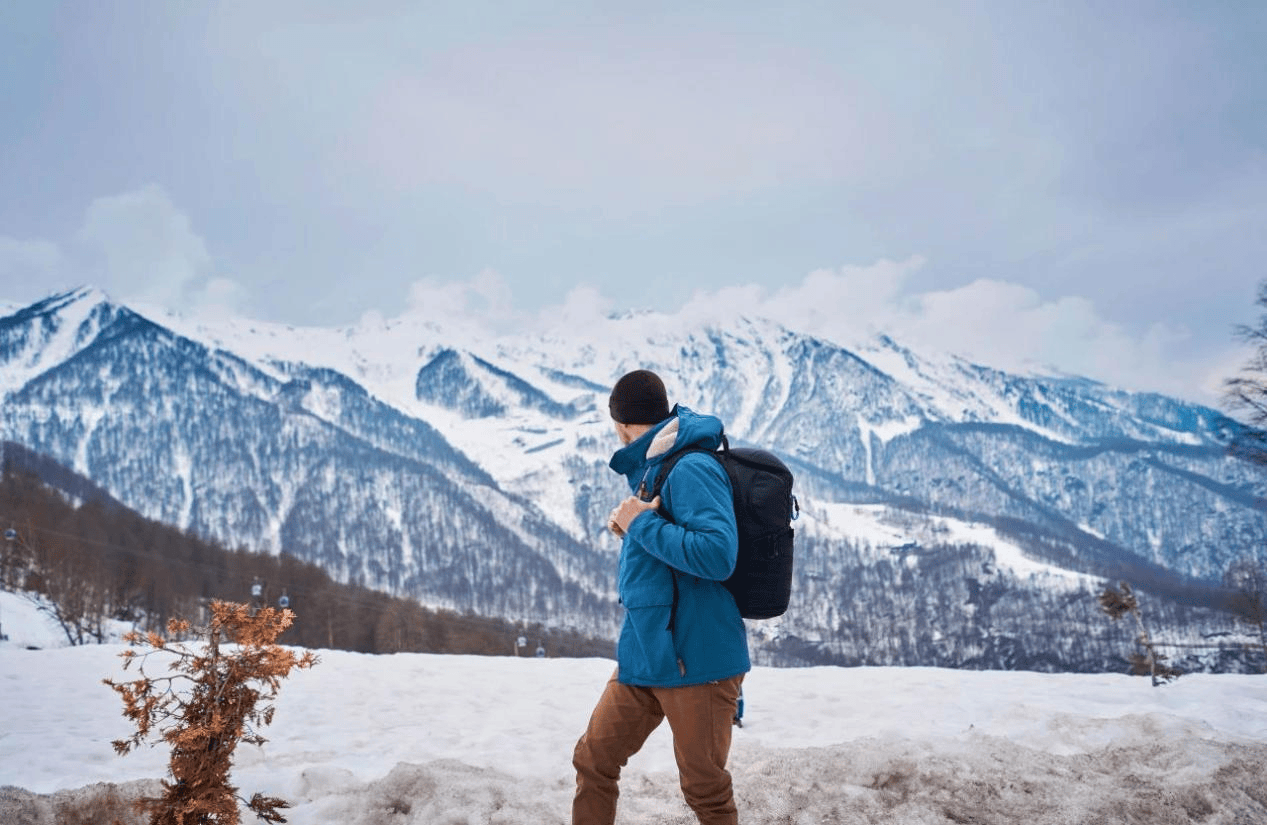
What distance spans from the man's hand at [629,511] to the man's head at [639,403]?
0.38m

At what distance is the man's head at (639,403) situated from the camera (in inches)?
143

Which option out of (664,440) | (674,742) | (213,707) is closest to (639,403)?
(664,440)

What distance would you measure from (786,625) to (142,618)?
132m

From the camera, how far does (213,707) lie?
4020 mm

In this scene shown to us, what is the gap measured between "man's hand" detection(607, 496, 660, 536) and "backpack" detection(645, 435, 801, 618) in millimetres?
93

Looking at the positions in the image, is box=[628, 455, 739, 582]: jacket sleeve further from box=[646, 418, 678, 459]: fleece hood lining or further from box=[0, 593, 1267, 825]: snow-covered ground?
box=[0, 593, 1267, 825]: snow-covered ground

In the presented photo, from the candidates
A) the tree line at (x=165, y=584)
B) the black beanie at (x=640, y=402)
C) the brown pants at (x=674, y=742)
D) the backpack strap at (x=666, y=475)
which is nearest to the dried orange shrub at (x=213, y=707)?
the brown pants at (x=674, y=742)

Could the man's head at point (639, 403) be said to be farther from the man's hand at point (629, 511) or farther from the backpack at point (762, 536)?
the man's hand at point (629, 511)

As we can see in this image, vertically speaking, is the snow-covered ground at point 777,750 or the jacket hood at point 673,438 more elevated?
the jacket hood at point 673,438

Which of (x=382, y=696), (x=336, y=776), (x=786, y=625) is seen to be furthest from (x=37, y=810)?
(x=786, y=625)

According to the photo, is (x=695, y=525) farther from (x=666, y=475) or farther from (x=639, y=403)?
(x=639, y=403)

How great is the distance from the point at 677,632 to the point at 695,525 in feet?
1.70

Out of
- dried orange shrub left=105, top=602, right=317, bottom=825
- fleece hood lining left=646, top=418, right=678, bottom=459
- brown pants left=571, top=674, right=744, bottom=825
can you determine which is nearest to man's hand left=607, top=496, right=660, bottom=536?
fleece hood lining left=646, top=418, right=678, bottom=459

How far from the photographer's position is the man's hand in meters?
3.38
